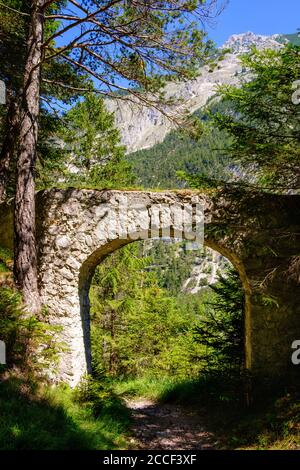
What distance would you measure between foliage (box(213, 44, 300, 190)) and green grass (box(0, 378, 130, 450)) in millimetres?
4098

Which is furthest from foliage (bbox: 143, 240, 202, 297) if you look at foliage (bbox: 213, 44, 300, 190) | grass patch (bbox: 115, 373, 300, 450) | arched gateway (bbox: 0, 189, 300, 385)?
foliage (bbox: 213, 44, 300, 190)

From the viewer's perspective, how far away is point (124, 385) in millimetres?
9305

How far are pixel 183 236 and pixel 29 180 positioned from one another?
264 cm

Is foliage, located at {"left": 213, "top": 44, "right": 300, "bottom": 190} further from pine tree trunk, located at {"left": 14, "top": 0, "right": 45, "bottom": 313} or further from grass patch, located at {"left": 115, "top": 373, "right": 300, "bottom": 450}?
grass patch, located at {"left": 115, "top": 373, "right": 300, "bottom": 450}

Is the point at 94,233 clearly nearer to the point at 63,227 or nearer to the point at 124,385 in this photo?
the point at 63,227

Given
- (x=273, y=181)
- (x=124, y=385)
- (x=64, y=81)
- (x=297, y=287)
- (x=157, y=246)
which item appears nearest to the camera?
(x=273, y=181)

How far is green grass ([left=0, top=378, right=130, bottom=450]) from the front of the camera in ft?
12.9

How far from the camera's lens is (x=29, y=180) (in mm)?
6117

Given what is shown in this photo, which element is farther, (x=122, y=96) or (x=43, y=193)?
(x=122, y=96)

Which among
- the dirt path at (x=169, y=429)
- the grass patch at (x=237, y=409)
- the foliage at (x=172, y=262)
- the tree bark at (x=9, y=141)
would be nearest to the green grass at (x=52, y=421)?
the dirt path at (x=169, y=429)

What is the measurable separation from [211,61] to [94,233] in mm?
3408

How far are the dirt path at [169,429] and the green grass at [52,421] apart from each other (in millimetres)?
318
